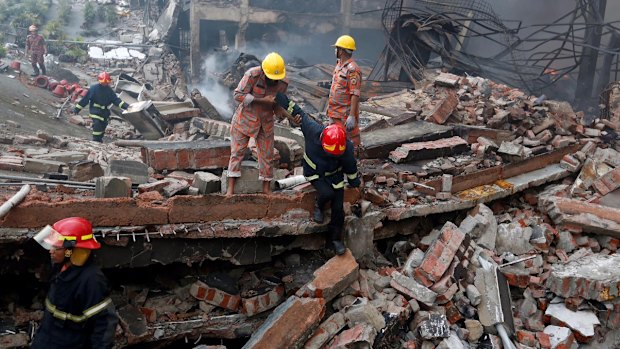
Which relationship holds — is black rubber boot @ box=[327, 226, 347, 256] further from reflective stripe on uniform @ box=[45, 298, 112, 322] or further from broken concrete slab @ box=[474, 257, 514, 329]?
reflective stripe on uniform @ box=[45, 298, 112, 322]

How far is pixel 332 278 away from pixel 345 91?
267 centimetres

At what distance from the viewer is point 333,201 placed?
16.9 ft

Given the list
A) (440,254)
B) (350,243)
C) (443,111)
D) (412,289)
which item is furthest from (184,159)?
(443,111)

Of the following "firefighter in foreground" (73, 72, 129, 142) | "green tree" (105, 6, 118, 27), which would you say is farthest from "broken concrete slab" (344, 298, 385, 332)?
"green tree" (105, 6, 118, 27)

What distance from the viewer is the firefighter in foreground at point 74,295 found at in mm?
3361

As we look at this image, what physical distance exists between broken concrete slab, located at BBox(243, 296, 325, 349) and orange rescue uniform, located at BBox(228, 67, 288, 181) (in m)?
1.47

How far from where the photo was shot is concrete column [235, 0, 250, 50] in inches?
760

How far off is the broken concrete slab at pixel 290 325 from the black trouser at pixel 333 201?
0.86 m

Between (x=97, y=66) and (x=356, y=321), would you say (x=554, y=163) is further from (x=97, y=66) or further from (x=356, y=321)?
(x=97, y=66)

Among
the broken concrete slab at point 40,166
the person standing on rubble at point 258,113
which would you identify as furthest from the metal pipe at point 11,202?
the person standing on rubble at point 258,113

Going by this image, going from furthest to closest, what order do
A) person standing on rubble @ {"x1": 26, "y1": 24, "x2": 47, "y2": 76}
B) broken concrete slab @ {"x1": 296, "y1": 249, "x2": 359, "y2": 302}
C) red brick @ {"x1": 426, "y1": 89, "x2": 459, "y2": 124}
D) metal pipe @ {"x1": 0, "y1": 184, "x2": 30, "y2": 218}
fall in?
person standing on rubble @ {"x1": 26, "y1": 24, "x2": 47, "y2": 76}
red brick @ {"x1": 426, "y1": 89, "x2": 459, "y2": 124}
broken concrete slab @ {"x1": 296, "y1": 249, "x2": 359, "y2": 302}
metal pipe @ {"x1": 0, "y1": 184, "x2": 30, "y2": 218}

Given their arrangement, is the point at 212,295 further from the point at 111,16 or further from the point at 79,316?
the point at 111,16

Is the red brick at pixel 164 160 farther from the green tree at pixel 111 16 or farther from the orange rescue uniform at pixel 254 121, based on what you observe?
the green tree at pixel 111 16

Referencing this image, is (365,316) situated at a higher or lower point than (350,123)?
lower
